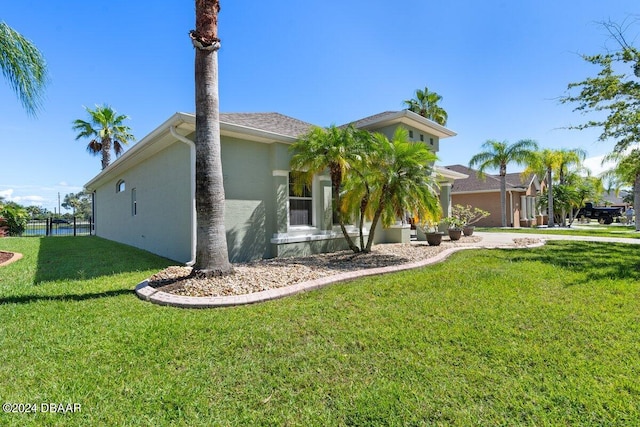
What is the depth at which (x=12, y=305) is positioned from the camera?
514 cm

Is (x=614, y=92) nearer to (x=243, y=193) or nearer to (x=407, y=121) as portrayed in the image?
(x=407, y=121)

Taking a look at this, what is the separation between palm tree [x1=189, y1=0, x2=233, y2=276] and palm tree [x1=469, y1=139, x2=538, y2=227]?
2603 cm

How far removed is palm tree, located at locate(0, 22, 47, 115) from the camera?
6.22m

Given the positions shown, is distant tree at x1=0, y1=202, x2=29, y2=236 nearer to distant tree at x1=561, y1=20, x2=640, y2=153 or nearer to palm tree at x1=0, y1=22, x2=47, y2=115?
palm tree at x1=0, y1=22, x2=47, y2=115

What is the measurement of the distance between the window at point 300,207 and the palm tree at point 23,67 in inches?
261

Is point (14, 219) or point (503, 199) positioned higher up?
point (503, 199)

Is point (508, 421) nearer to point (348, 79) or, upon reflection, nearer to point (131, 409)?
point (131, 409)

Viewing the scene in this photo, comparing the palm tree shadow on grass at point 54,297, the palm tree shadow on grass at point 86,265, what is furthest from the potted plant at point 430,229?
the palm tree shadow on grass at point 54,297

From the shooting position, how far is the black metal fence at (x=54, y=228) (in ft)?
79.2

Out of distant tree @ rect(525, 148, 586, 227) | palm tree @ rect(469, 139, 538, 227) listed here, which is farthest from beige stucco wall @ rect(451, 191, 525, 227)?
distant tree @ rect(525, 148, 586, 227)

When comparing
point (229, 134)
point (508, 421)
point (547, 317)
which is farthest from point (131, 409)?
point (229, 134)

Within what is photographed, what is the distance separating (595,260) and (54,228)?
35322 millimetres

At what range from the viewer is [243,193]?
945 cm

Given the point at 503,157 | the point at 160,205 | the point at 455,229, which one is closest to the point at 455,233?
the point at 455,229
